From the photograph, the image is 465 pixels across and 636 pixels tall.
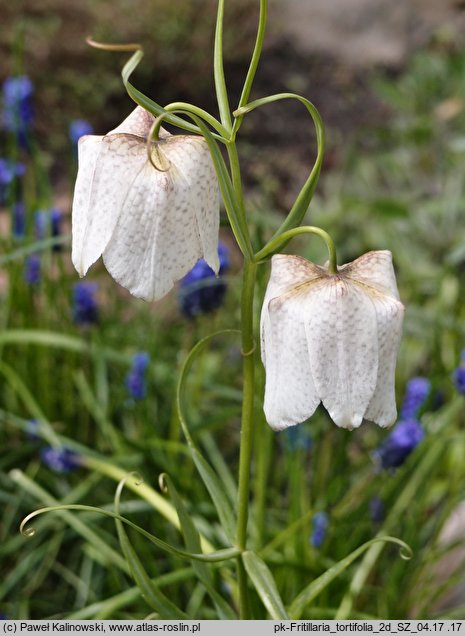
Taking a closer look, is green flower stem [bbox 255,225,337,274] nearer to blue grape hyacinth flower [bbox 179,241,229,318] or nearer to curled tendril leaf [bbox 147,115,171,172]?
curled tendril leaf [bbox 147,115,171,172]

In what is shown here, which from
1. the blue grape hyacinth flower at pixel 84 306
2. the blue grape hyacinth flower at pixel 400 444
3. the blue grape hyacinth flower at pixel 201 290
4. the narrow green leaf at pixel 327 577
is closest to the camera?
the narrow green leaf at pixel 327 577

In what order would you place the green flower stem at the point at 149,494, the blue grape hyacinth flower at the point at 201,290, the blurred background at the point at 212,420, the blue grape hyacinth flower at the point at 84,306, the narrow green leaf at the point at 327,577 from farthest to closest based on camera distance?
the blue grape hyacinth flower at the point at 84,306 → the blue grape hyacinth flower at the point at 201,290 → the blurred background at the point at 212,420 → the green flower stem at the point at 149,494 → the narrow green leaf at the point at 327,577

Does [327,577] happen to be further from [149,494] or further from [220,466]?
[220,466]

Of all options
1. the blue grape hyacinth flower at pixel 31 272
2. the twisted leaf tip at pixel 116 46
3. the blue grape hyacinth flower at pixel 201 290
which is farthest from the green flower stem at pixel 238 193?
the blue grape hyacinth flower at pixel 31 272

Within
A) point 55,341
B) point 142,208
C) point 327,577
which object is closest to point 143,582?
point 327,577

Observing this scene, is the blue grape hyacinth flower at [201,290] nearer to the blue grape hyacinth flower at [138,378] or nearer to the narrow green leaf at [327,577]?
the blue grape hyacinth flower at [138,378]

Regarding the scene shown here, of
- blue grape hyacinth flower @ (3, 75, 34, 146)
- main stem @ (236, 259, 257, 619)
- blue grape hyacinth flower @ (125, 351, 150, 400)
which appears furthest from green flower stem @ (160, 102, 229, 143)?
blue grape hyacinth flower @ (3, 75, 34, 146)

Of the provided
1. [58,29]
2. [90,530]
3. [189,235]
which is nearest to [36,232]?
[90,530]

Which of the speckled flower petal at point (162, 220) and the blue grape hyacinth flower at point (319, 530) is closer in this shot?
the speckled flower petal at point (162, 220)
